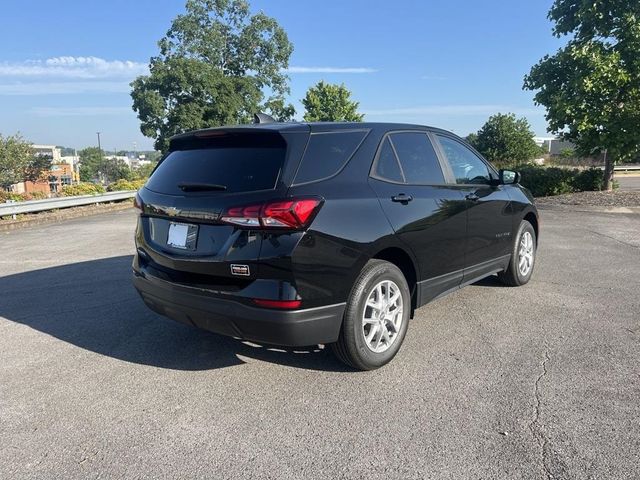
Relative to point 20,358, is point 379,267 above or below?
above

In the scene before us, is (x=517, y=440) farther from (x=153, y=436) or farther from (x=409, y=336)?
(x=153, y=436)

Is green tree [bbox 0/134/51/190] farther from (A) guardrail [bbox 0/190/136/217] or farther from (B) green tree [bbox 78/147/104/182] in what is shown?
(B) green tree [bbox 78/147/104/182]

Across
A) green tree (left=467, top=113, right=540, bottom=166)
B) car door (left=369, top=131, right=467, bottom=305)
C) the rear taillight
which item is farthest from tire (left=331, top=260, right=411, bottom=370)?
green tree (left=467, top=113, right=540, bottom=166)

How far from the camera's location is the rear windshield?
320 centimetres

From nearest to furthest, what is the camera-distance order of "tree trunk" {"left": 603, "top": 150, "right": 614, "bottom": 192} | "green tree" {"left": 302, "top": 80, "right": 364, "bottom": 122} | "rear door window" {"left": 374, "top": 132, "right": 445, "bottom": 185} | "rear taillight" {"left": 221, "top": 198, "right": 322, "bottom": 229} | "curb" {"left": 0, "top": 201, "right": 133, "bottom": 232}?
"rear taillight" {"left": 221, "top": 198, "right": 322, "bottom": 229}
"rear door window" {"left": 374, "top": 132, "right": 445, "bottom": 185}
"curb" {"left": 0, "top": 201, "right": 133, "bottom": 232}
"tree trunk" {"left": 603, "top": 150, "right": 614, "bottom": 192}
"green tree" {"left": 302, "top": 80, "right": 364, "bottom": 122}

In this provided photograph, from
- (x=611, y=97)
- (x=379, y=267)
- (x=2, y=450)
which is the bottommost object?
(x=2, y=450)

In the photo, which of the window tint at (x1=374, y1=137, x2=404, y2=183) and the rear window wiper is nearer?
the rear window wiper

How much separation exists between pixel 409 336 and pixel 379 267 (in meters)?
1.07

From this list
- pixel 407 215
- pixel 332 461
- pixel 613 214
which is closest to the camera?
pixel 332 461

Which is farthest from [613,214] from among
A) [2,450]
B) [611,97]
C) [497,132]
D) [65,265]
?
[497,132]

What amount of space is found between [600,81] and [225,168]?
43.0 feet

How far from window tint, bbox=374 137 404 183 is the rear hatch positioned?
69cm

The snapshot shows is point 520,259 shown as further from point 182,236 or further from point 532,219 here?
point 182,236

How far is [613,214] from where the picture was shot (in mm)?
12766
